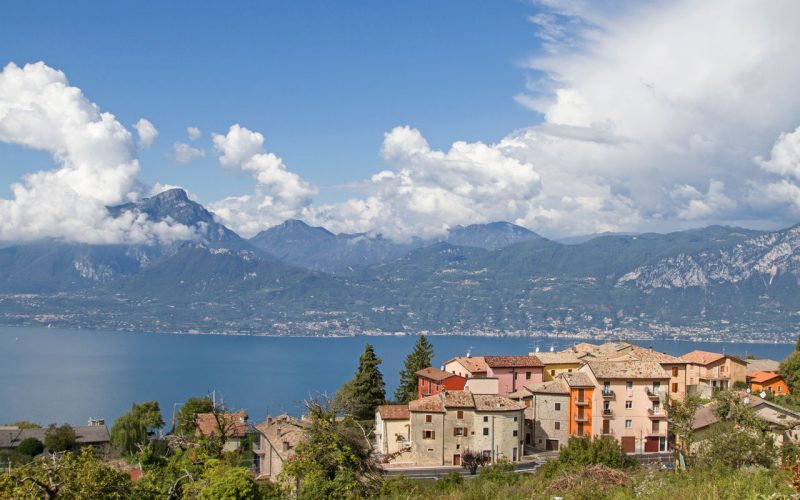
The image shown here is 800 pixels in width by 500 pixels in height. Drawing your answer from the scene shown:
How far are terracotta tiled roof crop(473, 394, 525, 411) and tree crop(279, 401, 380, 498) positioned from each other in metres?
21.1

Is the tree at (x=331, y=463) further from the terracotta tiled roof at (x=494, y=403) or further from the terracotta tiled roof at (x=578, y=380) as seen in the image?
the terracotta tiled roof at (x=578, y=380)

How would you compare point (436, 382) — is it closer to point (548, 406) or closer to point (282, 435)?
point (548, 406)

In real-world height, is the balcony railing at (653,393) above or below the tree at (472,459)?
above

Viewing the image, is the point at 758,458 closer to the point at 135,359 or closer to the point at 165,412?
the point at 165,412

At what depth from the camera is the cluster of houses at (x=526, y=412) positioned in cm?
3819

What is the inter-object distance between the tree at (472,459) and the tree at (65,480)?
80.1ft

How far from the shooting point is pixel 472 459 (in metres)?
37.6

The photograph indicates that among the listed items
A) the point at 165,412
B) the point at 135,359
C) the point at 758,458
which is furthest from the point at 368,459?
the point at 135,359

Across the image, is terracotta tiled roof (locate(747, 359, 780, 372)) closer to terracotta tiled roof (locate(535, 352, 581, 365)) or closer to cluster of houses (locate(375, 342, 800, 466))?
cluster of houses (locate(375, 342, 800, 466))

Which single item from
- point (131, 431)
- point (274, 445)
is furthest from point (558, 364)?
point (131, 431)

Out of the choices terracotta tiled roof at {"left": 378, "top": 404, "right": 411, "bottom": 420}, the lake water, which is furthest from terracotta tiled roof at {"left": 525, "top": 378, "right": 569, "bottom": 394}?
the lake water

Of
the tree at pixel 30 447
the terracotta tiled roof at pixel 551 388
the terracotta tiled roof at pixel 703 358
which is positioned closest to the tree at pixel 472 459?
the terracotta tiled roof at pixel 551 388

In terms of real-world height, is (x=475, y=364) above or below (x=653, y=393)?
above

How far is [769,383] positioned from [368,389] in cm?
2689
